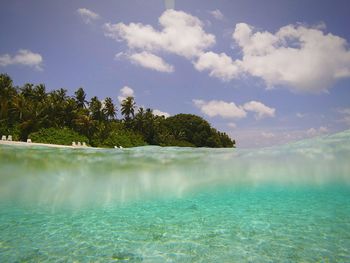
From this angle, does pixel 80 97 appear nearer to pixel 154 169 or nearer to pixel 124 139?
pixel 124 139

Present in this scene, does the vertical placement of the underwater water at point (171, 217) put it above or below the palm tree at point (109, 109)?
below

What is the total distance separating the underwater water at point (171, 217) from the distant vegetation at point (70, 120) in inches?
532

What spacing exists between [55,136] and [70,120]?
20.7 feet

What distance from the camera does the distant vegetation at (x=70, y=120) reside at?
3672cm

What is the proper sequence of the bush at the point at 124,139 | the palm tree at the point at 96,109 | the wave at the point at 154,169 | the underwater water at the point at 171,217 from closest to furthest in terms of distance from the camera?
the underwater water at the point at 171,217 < the wave at the point at 154,169 < the bush at the point at 124,139 < the palm tree at the point at 96,109

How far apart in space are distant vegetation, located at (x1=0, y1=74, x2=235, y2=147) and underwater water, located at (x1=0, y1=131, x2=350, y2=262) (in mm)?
13502

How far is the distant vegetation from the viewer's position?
36.7 meters

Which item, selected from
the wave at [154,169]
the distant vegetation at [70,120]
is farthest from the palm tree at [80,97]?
the wave at [154,169]

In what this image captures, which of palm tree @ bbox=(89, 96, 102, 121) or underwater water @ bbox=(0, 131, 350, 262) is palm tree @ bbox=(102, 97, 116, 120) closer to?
palm tree @ bbox=(89, 96, 102, 121)

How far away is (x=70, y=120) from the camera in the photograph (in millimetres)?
42906

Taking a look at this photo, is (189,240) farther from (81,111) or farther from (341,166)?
(81,111)

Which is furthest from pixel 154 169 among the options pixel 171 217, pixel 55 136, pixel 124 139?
pixel 124 139

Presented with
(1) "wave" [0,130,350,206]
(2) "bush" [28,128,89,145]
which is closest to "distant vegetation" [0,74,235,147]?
(2) "bush" [28,128,89,145]

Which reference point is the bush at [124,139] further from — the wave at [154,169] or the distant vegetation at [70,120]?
the wave at [154,169]
